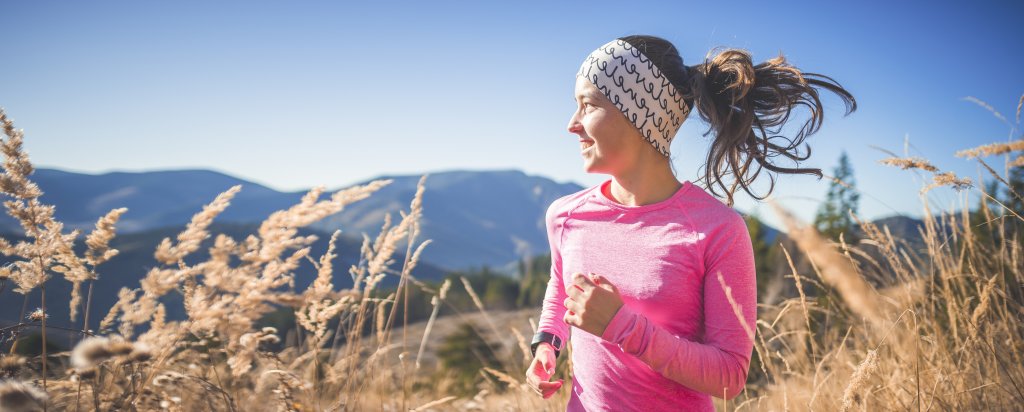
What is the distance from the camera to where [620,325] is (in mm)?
1381

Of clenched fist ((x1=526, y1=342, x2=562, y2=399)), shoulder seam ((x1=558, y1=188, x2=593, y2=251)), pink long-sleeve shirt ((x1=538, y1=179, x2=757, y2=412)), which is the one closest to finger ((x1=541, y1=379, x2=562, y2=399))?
clenched fist ((x1=526, y1=342, x2=562, y2=399))

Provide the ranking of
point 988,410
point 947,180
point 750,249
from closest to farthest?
point 750,249
point 947,180
point 988,410

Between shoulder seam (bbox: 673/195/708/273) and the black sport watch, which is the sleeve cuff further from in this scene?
the black sport watch

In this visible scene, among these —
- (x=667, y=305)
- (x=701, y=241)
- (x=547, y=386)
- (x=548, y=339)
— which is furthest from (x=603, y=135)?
(x=547, y=386)

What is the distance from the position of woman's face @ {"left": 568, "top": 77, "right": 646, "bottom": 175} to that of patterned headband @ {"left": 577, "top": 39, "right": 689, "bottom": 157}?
0.09 ft

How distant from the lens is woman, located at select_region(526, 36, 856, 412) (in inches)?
56.7

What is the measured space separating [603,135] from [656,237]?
16.0 inches

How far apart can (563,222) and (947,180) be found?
4.19ft

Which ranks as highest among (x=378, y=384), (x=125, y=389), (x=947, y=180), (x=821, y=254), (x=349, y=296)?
(x=947, y=180)

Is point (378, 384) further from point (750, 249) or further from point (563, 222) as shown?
point (750, 249)

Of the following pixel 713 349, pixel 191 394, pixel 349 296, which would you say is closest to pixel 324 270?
pixel 349 296

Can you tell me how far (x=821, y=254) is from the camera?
1.11m

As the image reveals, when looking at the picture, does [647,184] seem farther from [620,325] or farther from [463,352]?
[463,352]

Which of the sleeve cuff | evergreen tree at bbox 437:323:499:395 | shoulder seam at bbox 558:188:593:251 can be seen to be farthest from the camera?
evergreen tree at bbox 437:323:499:395
